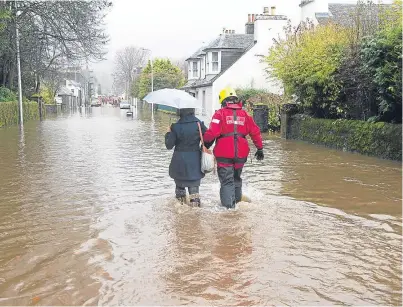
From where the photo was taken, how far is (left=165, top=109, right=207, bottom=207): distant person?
7.51 meters

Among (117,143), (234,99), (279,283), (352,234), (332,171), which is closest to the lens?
(279,283)

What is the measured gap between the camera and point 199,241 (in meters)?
6.07

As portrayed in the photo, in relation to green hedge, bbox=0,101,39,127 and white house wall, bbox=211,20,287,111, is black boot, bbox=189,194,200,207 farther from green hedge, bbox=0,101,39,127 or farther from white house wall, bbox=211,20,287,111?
white house wall, bbox=211,20,287,111

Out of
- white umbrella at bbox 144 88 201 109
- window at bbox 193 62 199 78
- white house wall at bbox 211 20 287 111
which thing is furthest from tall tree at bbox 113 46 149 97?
white umbrella at bbox 144 88 201 109

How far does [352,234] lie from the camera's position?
6391mm

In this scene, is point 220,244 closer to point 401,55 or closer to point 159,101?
point 159,101

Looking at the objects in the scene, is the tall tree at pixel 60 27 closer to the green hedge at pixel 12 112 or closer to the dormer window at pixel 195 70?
the green hedge at pixel 12 112

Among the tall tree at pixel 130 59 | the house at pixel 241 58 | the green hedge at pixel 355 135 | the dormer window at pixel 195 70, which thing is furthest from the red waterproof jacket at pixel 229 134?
the tall tree at pixel 130 59


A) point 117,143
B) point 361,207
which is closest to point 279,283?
point 361,207

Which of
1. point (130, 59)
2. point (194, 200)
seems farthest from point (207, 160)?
point (130, 59)

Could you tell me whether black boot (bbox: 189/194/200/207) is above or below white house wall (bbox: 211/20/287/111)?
below

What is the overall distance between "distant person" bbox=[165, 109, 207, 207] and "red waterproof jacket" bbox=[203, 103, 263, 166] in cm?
29

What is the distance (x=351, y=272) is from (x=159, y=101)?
3946 millimetres

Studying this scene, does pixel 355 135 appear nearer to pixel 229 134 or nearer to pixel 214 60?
pixel 229 134
